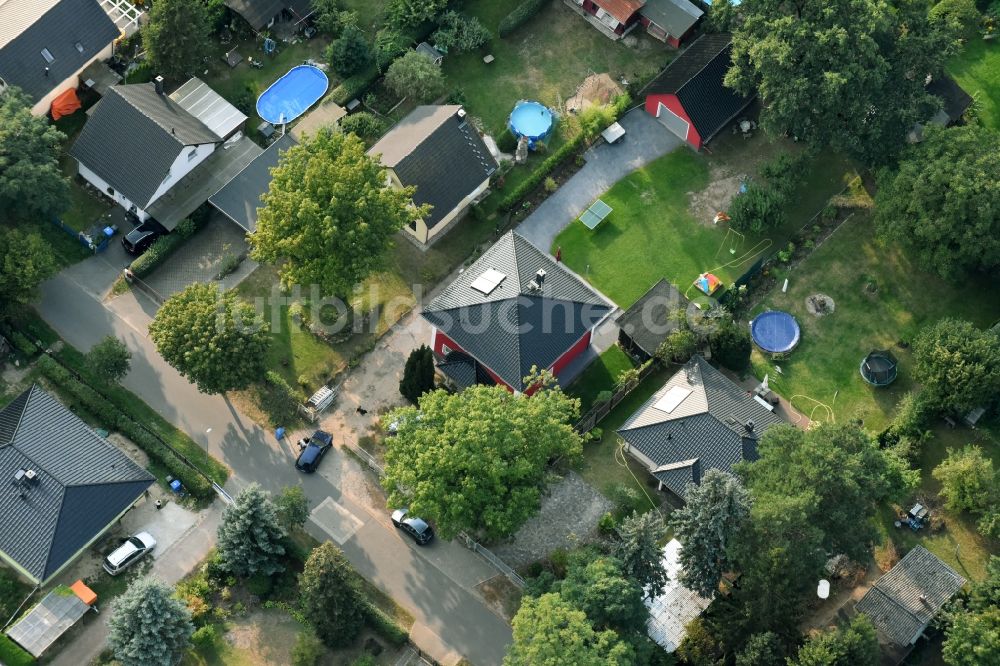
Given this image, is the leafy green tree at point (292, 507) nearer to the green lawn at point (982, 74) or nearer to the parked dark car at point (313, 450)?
the parked dark car at point (313, 450)

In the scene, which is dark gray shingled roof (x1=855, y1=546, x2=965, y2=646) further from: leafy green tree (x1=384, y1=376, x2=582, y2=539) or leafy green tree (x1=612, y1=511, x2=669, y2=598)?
leafy green tree (x1=384, y1=376, x2=582, y2=539)

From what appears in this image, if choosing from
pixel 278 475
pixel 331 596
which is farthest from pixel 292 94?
pixel 331 596

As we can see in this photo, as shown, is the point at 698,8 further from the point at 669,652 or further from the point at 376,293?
the point at 669,652

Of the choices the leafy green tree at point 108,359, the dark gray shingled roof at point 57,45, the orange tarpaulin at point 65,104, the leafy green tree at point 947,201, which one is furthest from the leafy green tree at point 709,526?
the dark gray shingled roof at point 57,45

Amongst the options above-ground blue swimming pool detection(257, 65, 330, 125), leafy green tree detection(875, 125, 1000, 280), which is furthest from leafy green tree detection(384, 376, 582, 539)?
above-ground blue swimming pool detection(257, 65, 330, 125)

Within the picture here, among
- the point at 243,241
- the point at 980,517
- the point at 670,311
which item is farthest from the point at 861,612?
the point at 243,241

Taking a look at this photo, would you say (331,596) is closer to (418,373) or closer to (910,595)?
(418,373)
